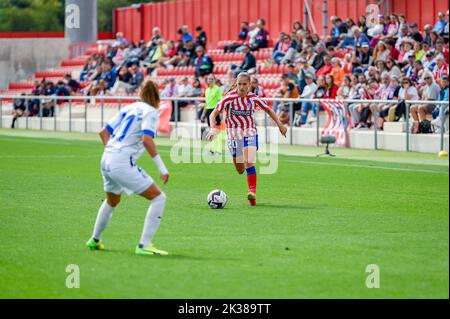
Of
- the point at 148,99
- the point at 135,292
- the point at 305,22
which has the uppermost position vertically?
the point at 305,22

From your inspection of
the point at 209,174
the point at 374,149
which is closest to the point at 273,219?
the point at 209,174

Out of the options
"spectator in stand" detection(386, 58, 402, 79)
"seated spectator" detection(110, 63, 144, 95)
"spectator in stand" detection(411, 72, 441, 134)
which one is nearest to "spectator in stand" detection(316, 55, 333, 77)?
"spectator in stand" detection(386, 58, 402, 79)

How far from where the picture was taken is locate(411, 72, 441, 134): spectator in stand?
24.9 meters

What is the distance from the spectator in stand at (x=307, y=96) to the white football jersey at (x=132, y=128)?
→ 17735 millimetres

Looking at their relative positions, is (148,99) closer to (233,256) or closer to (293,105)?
(233,256)

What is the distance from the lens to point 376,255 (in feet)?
34.9

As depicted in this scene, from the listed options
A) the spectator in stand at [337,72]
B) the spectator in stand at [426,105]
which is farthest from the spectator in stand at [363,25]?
the spectator in stand at [426,105]

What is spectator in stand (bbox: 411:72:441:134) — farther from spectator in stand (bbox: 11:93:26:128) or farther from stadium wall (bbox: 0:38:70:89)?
stadium wall (bbox: 0:38:70:89)

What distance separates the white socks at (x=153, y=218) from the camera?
35.0ft

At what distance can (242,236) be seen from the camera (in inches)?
478

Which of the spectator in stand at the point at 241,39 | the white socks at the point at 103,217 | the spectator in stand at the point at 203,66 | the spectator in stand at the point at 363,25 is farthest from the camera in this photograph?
the spectator in stand at the point at 241,39

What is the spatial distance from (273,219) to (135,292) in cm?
506

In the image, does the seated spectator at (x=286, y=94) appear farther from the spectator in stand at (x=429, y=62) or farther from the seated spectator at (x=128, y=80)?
the seated spectator at (x=128, y=80)

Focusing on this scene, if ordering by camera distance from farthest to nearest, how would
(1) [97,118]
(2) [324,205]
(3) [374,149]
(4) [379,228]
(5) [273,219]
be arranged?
(1) [97,118] < (3) [374,149] < (2) [324,205] < (5) [273,219] < (4) [379,228]
